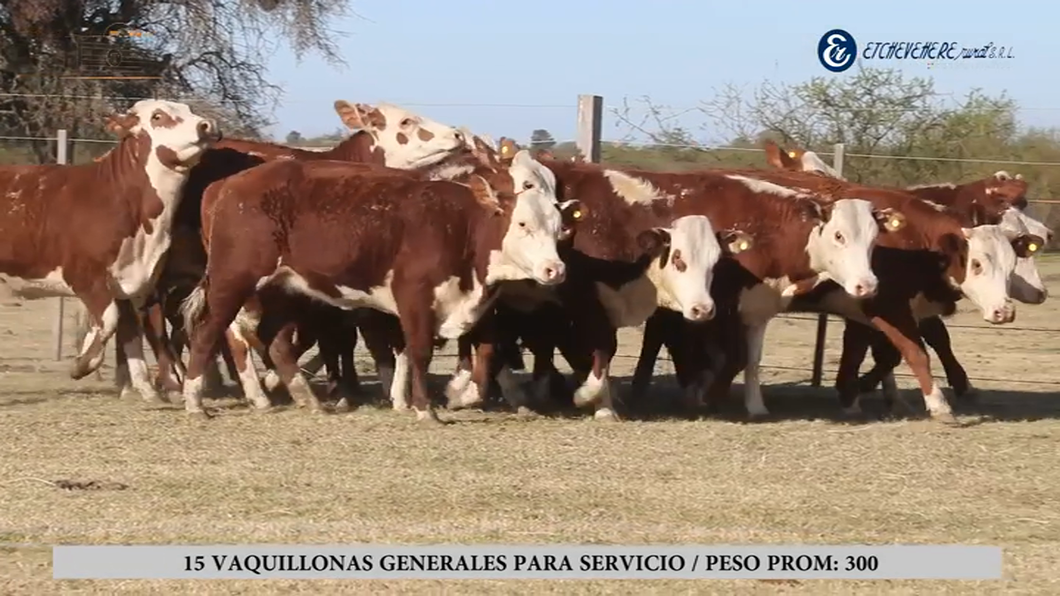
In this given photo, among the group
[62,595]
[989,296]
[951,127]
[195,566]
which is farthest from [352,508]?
[951,127]

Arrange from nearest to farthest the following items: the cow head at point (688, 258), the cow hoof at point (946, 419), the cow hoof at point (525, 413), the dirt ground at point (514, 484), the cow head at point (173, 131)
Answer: the dirt ground at point (514, 484) → the cow head at point (688, 258) → the cow hoof at point (946, 419) → the cow hoof at point (525, 413) → the cow head at point (173, 131)

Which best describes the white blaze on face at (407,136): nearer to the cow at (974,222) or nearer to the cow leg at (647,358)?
the cow leg at (647,358)

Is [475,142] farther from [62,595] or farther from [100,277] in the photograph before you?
[62,595]

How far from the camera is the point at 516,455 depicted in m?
8.46

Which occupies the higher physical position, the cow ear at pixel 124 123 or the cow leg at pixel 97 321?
the cow ear at pixel 124 123

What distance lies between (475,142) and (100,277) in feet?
8.95

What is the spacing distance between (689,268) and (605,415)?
0.99 m

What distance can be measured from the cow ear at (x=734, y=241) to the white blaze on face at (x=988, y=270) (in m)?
1.34

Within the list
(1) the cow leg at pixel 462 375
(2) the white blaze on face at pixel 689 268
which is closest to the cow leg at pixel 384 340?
(1) the cow leg at pixel 462 375

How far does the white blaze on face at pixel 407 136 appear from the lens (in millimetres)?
11852

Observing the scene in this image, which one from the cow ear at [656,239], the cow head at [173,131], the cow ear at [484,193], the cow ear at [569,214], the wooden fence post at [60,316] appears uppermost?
the cow head at [173,131]

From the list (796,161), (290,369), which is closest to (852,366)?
(796,161)

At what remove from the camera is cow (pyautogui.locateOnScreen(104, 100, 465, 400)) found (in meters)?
10.9

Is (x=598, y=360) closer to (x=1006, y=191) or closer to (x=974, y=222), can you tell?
(x=974, y=222)
